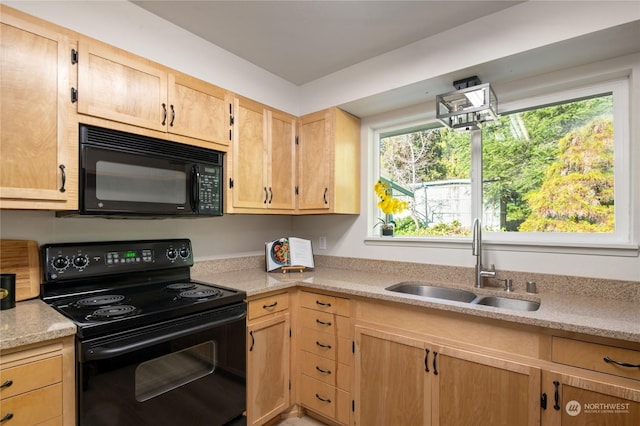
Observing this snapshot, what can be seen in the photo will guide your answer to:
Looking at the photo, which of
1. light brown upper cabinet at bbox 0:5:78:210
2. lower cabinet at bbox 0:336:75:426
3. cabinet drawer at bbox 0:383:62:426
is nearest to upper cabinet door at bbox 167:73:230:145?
light brown upper cabinet at bbox 0:5:78:210

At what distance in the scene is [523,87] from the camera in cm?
191

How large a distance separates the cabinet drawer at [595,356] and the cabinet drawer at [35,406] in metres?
1.90

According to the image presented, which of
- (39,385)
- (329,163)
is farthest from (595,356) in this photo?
(39,385)

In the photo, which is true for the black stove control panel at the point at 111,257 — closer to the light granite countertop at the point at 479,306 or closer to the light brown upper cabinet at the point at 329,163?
the light granite countertop at the point at 479,306

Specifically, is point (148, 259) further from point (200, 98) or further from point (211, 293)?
point (200, 98)

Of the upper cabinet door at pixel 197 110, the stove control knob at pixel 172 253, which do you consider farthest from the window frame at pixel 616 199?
the stove control knob at pixel 172 253

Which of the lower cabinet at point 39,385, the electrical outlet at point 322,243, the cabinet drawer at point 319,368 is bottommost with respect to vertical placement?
the cabinet drawer at point 319,368

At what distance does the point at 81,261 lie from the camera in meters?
1.63

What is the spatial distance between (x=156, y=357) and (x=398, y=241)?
5.53 feet

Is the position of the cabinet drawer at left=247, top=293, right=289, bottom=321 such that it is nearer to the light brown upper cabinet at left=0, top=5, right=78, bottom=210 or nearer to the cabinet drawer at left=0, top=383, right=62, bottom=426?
the cabinet drawer at left=0, top=383, right=62, bottom=426

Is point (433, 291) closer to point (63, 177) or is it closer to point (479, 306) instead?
point (479, 306)

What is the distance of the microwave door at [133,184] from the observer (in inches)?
57.7

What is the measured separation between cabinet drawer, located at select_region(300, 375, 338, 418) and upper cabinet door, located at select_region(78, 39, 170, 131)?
178 centimetres

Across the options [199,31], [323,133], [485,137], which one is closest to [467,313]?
[485,137]
